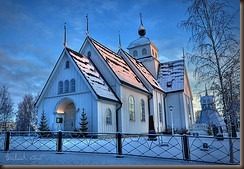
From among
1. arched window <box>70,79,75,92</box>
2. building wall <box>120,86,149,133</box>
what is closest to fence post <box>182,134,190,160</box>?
building wall <box>120,86,149,133</box>

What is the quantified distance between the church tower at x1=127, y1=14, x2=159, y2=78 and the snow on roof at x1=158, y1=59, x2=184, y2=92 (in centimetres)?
124

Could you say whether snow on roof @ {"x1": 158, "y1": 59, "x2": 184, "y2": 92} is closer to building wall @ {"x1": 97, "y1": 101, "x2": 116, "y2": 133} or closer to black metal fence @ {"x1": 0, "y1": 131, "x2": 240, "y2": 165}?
building wall @ {"x1": 97, "y1": 101, "x2": 116, "y2": 133}

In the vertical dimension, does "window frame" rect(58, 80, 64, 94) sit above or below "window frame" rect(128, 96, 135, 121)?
above

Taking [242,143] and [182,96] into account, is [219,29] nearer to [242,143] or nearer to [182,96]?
[242,143]

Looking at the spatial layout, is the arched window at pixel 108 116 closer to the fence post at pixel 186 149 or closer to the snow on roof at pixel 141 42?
the fence post at pixel 186 149

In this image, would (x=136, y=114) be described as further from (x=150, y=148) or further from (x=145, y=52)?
(x=145, y=52)

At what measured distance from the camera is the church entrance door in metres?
18.2

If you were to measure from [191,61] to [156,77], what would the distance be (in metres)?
22.6

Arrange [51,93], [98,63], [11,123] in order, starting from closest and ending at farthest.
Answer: [51,93] → [98,63] → [11,123]

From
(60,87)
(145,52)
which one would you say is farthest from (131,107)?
(145,52)

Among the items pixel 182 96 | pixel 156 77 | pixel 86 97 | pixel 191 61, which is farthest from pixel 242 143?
pixel 156 77

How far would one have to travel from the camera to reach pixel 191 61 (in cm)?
827

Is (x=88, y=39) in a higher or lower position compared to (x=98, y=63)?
higher

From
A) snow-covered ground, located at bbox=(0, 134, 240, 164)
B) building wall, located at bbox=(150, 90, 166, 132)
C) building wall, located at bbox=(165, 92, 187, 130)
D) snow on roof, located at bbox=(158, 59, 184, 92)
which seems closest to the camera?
snow-covered ground, located at bbox=(0, 134, 240, 164)
